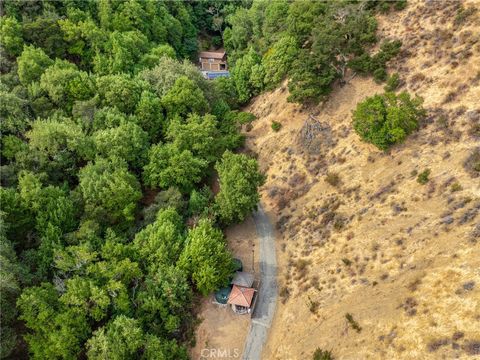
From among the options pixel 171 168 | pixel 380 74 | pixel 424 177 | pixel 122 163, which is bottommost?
pixel 171 168

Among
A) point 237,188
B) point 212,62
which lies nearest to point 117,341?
point 237,188

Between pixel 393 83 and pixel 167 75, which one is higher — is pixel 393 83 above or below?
above

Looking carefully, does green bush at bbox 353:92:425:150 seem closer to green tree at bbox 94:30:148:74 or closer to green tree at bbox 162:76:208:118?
green tree at bbox 162:76:208:118

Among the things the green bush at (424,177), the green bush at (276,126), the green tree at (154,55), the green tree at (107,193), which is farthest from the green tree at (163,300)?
the green tree at (154,55)

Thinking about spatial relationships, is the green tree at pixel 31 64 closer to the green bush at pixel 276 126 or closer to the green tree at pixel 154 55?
the green tree at pixel 154 55

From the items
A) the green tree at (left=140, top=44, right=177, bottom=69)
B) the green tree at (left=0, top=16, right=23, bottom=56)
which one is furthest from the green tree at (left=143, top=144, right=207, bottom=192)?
the green tree at (left=0, top=16, right=23, bottom=56)

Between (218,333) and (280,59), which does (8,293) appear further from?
(280,59)

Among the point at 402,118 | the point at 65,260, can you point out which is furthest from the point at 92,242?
the point at 402,118
